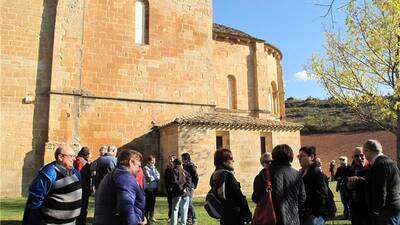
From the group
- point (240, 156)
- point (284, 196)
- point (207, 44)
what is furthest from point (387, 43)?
point (284, 196)

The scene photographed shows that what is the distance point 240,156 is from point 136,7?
29.4ft

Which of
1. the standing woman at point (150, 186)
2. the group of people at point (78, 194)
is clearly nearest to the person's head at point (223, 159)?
the group of people at point (78, 194)

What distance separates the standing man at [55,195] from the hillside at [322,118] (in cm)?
2861

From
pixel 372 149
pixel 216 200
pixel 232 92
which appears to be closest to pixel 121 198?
pixel 216 200

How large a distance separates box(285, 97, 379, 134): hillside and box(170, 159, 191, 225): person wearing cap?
24037 millimetres

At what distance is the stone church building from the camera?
57.2ft

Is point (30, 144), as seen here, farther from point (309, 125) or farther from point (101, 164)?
point (309, 125)

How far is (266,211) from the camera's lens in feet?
15.8

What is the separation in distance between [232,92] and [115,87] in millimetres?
8870

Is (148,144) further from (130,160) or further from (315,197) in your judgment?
(130,160)

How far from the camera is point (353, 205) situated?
279 inches

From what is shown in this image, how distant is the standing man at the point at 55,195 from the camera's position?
4996mm

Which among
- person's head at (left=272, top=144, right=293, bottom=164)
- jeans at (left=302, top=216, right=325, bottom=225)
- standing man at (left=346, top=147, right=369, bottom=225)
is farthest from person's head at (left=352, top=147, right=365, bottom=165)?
person's head at (left=272, top=144, right=293, bottom=164)

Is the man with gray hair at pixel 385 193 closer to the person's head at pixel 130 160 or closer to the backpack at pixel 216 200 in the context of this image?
the backpack at pixel 216 200
